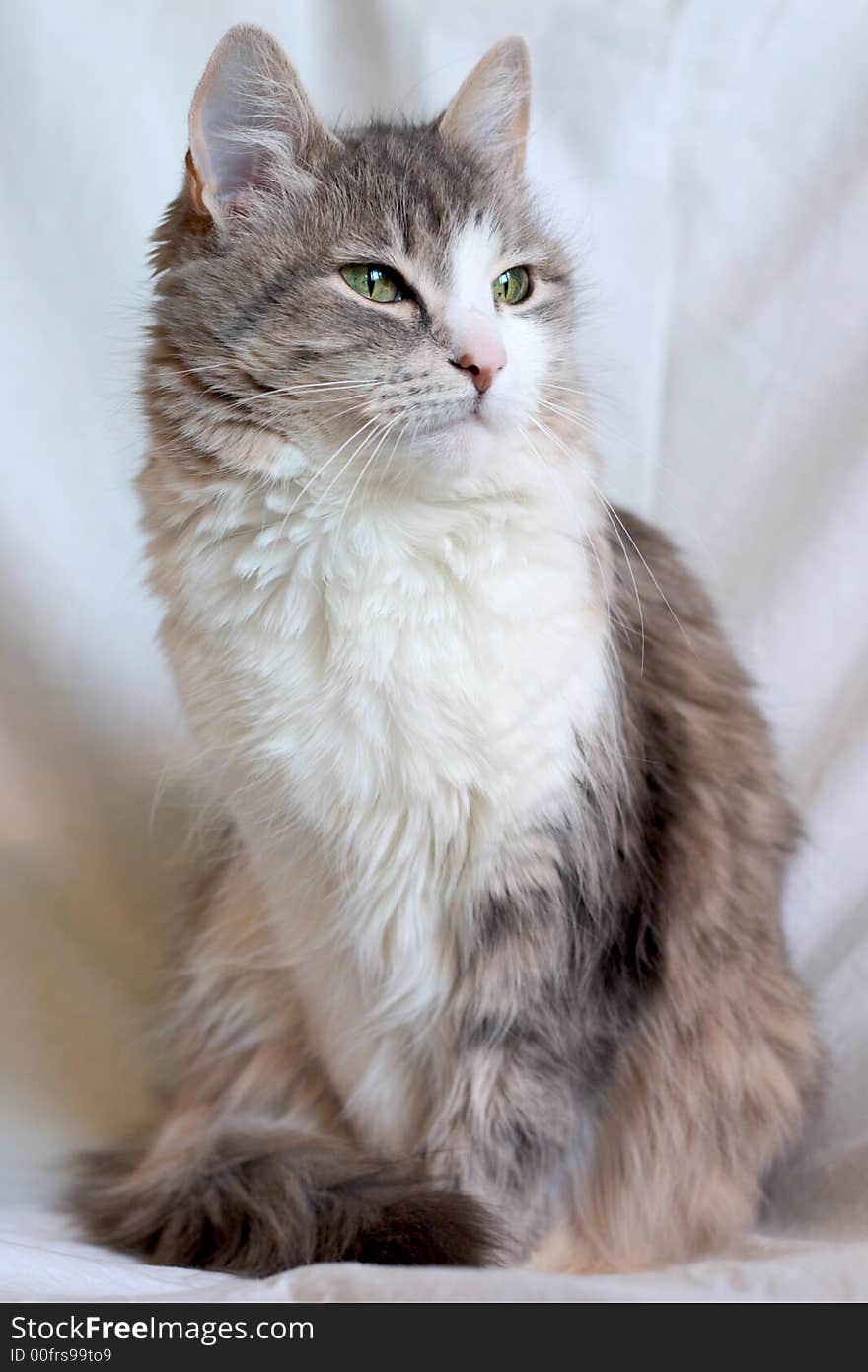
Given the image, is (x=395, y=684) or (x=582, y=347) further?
(x=582, y=347)

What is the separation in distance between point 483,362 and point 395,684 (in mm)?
317

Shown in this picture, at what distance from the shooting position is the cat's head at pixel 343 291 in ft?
4.28

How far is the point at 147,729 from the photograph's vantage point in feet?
7.16

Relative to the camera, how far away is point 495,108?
157cm


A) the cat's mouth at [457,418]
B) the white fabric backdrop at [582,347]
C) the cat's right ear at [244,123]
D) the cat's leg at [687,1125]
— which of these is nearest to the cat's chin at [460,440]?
the cat's mouth at [457,418]

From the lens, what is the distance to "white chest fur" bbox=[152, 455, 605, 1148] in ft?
4.49

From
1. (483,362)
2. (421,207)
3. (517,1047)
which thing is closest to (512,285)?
(421,207)

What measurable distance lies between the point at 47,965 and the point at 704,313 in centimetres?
143

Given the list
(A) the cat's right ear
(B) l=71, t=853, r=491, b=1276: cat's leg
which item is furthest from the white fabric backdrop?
(A) the cat's right ear

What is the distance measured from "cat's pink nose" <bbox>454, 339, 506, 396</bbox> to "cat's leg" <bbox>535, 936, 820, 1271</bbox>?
26.2 inches

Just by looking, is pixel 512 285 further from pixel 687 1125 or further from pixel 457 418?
pixel 687 1125
